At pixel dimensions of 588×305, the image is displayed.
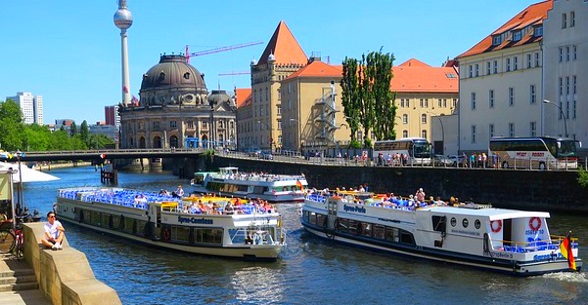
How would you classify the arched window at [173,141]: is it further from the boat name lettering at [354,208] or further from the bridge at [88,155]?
the boat name lettering at [354,208]

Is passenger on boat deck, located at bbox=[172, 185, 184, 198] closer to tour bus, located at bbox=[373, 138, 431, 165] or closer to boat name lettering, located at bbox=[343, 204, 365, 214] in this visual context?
boat name lettering, located at bbox=[343, 204, 365, 214]

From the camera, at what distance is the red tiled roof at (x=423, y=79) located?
124500 mm

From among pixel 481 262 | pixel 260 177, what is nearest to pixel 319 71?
pixel 260 177

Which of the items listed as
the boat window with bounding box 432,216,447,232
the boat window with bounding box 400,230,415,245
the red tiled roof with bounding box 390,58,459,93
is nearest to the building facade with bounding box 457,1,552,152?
the red tiled roof with bounding box 390,58,459,93

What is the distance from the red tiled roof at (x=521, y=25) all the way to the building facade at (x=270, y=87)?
59.9 meters

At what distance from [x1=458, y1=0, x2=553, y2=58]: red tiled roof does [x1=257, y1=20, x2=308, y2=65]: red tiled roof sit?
67761 mm

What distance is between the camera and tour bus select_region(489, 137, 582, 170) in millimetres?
56987

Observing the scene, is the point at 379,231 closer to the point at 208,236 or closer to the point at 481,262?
the point at 481,262

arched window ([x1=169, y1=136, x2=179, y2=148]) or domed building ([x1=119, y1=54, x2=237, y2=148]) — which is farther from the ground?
domed building ([x1=119, y1=54, x2=237, y2=148])

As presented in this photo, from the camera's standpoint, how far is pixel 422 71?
129m

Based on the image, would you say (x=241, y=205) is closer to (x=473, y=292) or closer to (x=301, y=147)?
(x=473, y=292)

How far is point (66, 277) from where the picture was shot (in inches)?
569

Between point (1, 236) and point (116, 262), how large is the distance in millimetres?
17036

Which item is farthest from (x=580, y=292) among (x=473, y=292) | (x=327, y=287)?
(x=327, y=287)
